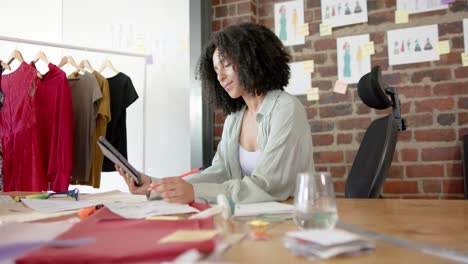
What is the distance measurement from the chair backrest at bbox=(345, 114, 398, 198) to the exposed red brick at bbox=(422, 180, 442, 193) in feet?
3.03

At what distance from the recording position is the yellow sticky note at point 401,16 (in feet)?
8.09

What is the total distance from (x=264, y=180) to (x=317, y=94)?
1446 millimetres

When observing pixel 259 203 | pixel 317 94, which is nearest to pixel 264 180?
pixel 259 203

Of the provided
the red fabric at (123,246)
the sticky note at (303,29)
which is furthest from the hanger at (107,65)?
the red fabric at (123,246)

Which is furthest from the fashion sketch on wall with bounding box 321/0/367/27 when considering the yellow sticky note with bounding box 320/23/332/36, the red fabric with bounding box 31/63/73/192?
the red fabric with bounding box 31/63/73/192

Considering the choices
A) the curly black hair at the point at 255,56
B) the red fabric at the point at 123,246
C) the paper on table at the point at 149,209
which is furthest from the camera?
the curly black hair at the point at 255,56

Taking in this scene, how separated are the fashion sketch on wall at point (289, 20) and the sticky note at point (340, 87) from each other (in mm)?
357

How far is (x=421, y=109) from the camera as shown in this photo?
2.40 meters

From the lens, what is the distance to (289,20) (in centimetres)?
275

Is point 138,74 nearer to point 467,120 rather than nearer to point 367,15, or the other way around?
point 367,15

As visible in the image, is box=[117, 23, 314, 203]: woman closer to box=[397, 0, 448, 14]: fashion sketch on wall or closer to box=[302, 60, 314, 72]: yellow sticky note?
box=[302, 60, 314, 72]: yellow sticky note

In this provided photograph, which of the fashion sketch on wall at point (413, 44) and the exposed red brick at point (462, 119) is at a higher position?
the fashion sketch on wall at point (413, 44)

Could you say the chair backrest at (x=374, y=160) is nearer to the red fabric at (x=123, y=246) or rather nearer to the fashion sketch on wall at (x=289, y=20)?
the red fabric at (x=123, y=246)

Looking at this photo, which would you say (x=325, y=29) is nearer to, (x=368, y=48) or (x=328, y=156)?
(x=368, y=48)
